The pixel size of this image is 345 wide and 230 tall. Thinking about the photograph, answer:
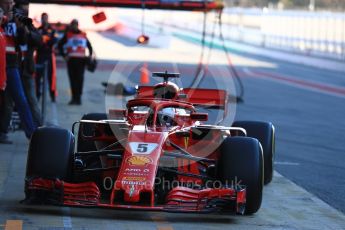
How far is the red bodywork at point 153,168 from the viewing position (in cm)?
860

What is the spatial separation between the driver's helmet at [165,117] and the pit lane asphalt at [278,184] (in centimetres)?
109

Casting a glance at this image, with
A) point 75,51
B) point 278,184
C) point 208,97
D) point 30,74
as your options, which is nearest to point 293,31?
point 75,51

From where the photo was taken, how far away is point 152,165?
8.74 m

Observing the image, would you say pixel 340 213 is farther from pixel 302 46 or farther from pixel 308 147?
pixel 302 46

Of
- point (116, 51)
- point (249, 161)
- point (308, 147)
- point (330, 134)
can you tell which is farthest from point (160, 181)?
point (116, 51)

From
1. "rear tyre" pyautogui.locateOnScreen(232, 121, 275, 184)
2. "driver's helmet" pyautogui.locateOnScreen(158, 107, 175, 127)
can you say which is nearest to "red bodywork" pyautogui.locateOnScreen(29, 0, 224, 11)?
"rear tyre" pyautogui.locateOnScreen(232, 121, 275, 184)

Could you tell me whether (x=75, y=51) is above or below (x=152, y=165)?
below

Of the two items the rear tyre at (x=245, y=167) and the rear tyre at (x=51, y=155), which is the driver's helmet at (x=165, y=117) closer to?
the rear tyre at (x=245, y=167)

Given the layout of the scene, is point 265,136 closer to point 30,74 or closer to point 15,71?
point 15,71

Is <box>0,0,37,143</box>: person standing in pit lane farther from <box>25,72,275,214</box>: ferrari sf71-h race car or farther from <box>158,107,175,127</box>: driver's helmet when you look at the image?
<box>158,107,175,127</box>: driver's helmet

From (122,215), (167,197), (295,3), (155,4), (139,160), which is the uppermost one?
(155,4)

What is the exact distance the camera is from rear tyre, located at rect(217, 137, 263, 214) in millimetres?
9000

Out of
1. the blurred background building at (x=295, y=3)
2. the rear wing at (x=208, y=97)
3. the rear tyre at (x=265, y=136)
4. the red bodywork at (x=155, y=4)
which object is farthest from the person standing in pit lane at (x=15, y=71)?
the blurred background building at (x=295, y=3)

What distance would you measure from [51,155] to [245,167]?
1.81 metres
